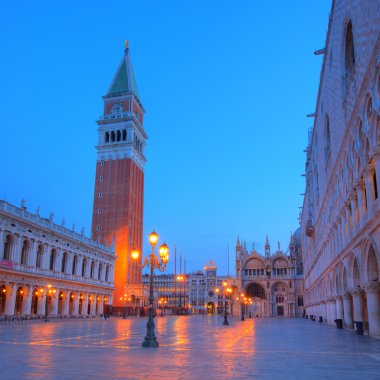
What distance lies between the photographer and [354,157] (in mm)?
22000

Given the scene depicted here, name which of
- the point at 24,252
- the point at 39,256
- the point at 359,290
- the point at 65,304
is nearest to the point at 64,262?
the point at 65,304

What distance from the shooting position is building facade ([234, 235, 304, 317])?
281 ft

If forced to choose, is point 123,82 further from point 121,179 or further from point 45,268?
point 45,268

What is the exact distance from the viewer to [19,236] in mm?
45750

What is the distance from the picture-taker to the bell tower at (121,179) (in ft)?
276

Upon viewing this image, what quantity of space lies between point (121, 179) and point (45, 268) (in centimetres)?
3800

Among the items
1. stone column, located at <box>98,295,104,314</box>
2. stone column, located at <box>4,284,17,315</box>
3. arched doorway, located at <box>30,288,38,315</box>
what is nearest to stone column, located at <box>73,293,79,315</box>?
arched doorway, located at <box>30,288,38,315</box>

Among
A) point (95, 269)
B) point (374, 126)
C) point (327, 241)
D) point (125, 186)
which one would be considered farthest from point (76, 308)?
point (374, 126)

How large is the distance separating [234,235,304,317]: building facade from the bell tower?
75.5 feet

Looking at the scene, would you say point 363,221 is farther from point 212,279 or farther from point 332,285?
point 212,279

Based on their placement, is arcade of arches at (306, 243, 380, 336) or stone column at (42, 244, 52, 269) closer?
arcade of arches at (306, 243, 380, 336)

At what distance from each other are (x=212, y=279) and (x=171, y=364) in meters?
124

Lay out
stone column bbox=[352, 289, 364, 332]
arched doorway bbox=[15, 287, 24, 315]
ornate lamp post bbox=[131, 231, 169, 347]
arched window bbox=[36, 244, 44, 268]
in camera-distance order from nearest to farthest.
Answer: ornate lamp post bbox=[131, 231, 169, 347] < stone column bbox=[352, 289, 364, 332] < arched doorway bbox=[15, 287, 24, 315] < arched window bbox=[36, 244, 44, 268]

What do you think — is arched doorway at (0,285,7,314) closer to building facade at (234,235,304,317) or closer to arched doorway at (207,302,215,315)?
building facade at (234,235,304,317)
